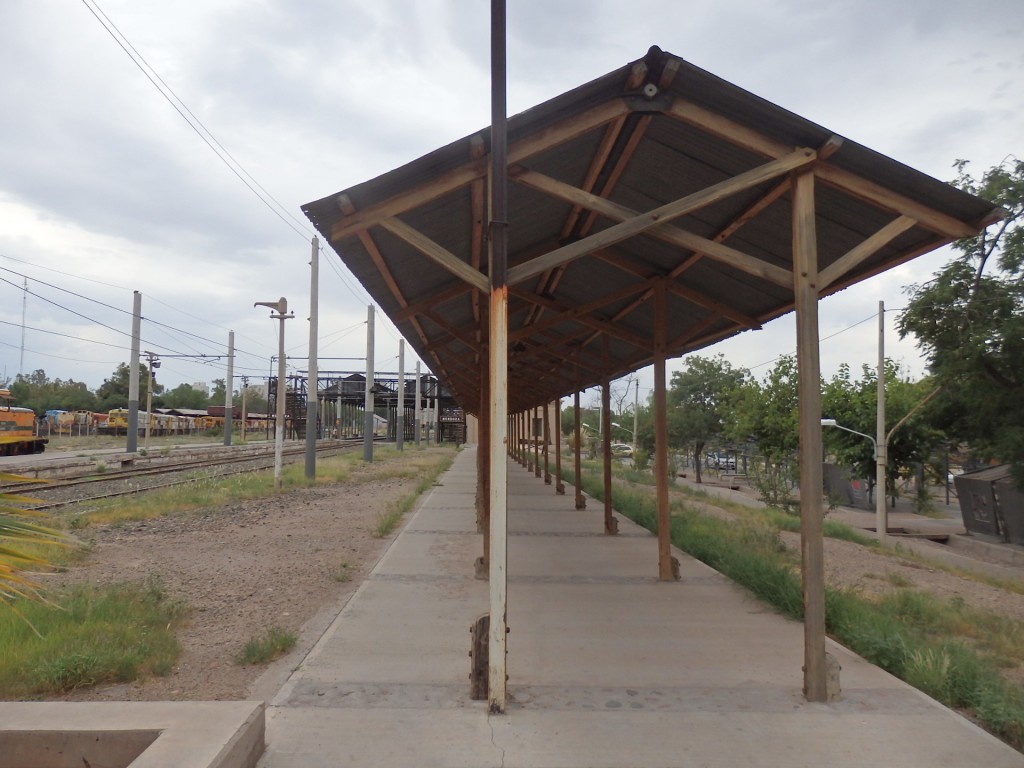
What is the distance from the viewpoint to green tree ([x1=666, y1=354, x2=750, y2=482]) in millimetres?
53438

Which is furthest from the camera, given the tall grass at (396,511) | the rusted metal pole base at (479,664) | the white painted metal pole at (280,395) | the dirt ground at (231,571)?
the white painted metal pole at (280,395)

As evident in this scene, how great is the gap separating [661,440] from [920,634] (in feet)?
10.4

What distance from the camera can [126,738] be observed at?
3680 millimetres

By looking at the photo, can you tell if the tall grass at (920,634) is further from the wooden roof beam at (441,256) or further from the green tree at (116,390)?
the green tree at (116,390)

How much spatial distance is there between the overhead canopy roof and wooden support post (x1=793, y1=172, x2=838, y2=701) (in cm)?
14

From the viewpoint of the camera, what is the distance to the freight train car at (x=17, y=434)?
35.8 m

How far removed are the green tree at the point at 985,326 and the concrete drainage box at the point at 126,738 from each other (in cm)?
2490

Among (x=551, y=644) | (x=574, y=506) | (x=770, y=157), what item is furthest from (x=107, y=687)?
(x=574, y=506)

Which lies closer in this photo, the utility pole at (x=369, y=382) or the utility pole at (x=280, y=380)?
the utility pole at (x=280, y=380)

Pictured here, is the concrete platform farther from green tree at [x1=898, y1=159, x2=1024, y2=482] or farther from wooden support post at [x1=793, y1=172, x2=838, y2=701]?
green tree at [x1=898, y1=159, x2=1024, y2=482]

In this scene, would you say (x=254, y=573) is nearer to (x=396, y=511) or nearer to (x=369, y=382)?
(x=396, y=511)

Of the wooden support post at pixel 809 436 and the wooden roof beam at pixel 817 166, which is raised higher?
the wooden roof beam at pixel 817 166

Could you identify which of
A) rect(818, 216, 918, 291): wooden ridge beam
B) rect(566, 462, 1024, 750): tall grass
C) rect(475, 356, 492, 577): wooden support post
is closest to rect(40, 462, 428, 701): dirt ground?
rect(475, 356, 492, 577): wooden support post

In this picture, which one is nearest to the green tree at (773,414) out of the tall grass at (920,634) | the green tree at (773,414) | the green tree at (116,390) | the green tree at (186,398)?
the green tree at (773,414)
